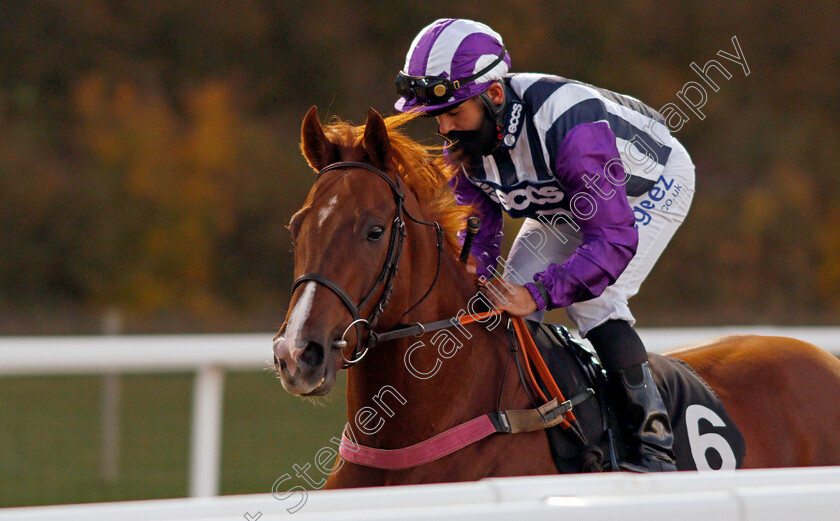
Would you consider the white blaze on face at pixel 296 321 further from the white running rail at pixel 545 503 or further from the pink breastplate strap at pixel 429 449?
the white running rail at pixel 545 503

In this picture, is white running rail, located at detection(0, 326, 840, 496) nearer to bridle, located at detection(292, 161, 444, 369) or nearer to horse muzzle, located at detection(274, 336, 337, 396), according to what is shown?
bridle, located at detection(292, 161, 444, 369)

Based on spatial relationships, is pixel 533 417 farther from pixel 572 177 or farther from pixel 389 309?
pixel 572 177

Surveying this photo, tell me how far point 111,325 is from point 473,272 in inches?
169

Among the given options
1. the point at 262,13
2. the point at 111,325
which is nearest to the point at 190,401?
the point at 111,325

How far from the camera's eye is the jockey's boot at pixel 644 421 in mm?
2271

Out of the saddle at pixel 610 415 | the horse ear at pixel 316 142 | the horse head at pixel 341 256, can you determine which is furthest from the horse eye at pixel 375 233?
the saddle at pixel 610 415

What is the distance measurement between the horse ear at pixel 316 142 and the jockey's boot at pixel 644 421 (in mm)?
878

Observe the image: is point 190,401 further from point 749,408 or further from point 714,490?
point 714,490

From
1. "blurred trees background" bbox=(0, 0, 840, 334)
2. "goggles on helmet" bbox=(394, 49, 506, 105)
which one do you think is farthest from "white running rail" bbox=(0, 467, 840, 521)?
"blurred trees background" bbox=(0, 0, 840, 334)

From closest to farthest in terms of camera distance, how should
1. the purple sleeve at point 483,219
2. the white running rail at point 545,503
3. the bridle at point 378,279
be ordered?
the white running rail at point 545,503
the bridle at point 378,279
the purple sleeve at point 483,219

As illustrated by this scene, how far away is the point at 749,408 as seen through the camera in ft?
8.77

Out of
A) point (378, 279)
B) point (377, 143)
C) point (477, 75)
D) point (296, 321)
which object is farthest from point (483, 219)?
point (296, 321)

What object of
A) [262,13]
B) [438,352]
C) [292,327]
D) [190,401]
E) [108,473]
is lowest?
[438,352]

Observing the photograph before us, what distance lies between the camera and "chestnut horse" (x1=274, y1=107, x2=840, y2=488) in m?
1.89
